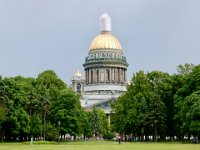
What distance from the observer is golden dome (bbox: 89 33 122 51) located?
176125 mm

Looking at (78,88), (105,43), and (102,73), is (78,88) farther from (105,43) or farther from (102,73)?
(105,43)

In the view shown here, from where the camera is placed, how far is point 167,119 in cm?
7938

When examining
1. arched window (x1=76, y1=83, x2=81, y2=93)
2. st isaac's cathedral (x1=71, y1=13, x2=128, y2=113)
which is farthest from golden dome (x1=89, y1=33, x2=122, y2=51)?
arched window (x1=76, y1=83, x2=81, y2=93)

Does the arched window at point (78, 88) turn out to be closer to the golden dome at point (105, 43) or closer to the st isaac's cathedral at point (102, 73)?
the st isaac's cathedral at point (102, 73)

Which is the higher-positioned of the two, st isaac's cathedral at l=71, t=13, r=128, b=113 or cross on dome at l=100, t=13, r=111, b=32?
cross on dome at l=100, t=13, r=111, b=32

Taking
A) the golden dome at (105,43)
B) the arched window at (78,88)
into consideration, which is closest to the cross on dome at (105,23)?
the golden dome at (105,43)

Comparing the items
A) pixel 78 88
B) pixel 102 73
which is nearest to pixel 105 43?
pixel 102 73

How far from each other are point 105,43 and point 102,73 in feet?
33.9

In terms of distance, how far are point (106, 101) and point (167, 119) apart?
89.4m

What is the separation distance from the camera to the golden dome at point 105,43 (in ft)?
578

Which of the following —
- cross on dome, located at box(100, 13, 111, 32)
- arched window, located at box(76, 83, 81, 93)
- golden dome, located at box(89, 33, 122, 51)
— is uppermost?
cross on dome, located at box(100, 13, 111, 32)

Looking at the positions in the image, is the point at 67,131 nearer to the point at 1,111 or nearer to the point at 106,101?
the point at 1,111

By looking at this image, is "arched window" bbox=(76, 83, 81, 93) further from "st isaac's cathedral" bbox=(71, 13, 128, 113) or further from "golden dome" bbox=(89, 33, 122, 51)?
"golden dome" bbox=(89, 33, 122, 51)

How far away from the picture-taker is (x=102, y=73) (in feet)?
577
